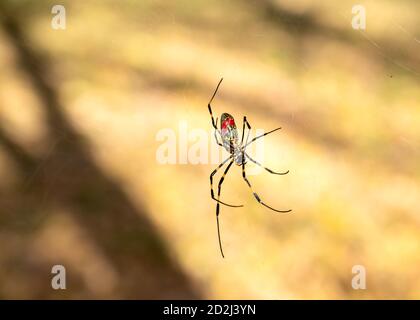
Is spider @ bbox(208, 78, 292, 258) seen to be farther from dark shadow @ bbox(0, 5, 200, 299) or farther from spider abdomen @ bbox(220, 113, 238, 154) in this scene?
dark shadow @ bbox(0, 5, 200, 299)

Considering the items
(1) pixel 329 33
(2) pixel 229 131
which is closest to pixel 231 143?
(2) pixel 229 131

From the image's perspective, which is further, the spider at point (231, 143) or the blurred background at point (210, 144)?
the spider at point (231, 143)

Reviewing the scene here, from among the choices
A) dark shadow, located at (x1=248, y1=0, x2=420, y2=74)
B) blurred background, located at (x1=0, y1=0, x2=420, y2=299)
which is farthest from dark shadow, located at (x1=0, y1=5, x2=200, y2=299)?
dark shadow, located at (x1=248, y1=0, x2=420, y2=74)

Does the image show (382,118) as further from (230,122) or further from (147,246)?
(147,246)

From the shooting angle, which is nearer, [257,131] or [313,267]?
[313,267]

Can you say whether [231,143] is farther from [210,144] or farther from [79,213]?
[79,213]

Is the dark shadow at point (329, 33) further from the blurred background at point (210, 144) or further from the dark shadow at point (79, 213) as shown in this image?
the dark shadow at point (79, 213)

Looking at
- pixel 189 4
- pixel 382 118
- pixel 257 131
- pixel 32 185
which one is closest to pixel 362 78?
pixel 382 118

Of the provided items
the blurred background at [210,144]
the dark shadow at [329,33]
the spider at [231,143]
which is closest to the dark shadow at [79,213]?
the blurred background at [210,144]
